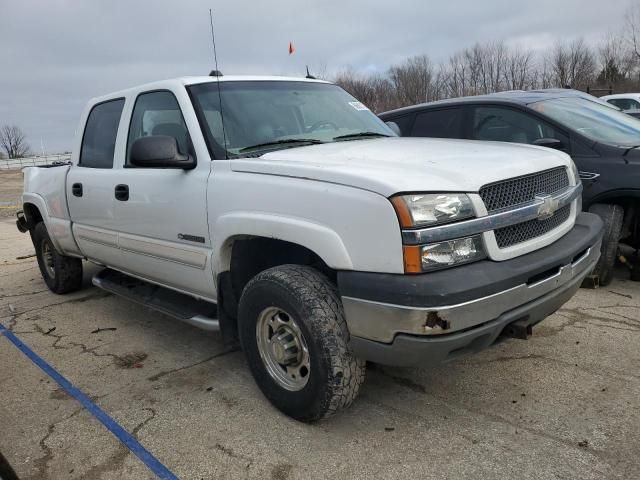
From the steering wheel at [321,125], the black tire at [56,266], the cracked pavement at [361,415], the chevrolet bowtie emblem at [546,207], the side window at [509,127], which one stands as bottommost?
the cracked pavement at [361,415]

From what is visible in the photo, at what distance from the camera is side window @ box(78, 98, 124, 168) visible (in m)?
4.46

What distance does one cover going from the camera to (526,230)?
2766mm

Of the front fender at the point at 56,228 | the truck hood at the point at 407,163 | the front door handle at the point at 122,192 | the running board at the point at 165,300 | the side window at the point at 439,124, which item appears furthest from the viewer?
the side window at the point at 439,124

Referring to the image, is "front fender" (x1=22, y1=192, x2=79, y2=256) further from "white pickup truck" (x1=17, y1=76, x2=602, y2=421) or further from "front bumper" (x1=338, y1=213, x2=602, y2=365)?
"front bumper" (x1=338, y1=213, x2=602, y2=365)

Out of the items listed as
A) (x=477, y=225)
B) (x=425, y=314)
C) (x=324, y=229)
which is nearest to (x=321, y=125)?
(x=324, y=229)

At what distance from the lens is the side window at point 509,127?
518 centimetres

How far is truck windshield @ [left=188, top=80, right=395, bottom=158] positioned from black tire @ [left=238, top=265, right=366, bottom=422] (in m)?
0.92

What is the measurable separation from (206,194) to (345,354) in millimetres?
1285

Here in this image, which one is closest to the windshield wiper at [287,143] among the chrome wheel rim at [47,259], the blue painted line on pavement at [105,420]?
the blue painted line on pavement at [105,420]

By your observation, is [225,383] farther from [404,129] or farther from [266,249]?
[404,129]

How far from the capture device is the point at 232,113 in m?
3.54

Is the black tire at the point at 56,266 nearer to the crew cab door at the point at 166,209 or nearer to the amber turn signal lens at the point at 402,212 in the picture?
the crew cab door at the point at 166,209

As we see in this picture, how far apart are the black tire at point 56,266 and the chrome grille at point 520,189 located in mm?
4638

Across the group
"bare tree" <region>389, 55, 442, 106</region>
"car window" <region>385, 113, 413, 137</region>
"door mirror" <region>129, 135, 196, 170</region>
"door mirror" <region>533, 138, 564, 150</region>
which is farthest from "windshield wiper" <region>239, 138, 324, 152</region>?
"bare tree" <region>389, 55, 442, 106</region>
